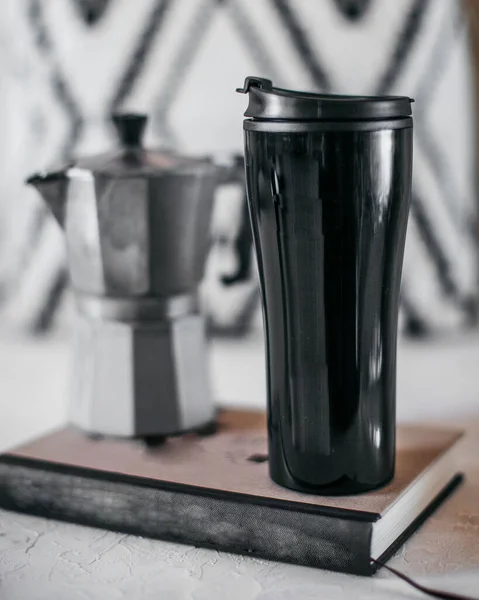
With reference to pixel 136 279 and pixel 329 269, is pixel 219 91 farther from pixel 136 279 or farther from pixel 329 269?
pixel 329 269

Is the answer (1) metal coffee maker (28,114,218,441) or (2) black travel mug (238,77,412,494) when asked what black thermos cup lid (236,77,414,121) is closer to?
(2) black travel mug (238,77,412,494)


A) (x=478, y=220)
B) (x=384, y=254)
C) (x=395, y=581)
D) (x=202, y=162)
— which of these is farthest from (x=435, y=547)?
(x=478, y=220)

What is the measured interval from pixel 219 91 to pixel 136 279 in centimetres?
49

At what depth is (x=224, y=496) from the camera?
0.49 metres

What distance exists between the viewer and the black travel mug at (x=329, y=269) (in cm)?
44

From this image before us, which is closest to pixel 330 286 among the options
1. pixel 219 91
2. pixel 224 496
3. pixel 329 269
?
pixel 329 269

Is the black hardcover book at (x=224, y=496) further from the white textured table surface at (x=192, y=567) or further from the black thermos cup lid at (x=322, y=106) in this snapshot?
the black thermos cup lid at (x=322, y=106)

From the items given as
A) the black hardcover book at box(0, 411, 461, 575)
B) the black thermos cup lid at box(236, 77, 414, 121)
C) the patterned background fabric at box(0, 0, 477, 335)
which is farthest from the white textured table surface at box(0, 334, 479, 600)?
the patterned background fabric at box(0, 0, 477, 335)

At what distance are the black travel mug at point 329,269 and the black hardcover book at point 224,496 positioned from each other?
22 mm

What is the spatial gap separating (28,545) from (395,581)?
8.2 inches

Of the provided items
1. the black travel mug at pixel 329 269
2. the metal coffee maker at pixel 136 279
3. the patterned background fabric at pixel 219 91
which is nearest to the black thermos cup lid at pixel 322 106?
the black travel mug at pixel 329 269

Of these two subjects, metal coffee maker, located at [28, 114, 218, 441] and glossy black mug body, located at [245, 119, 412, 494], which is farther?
metal coffee maker, located at [28, 114, 218, 441]

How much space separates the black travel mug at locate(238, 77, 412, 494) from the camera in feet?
1.45

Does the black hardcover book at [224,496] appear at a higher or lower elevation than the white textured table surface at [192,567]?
higher
